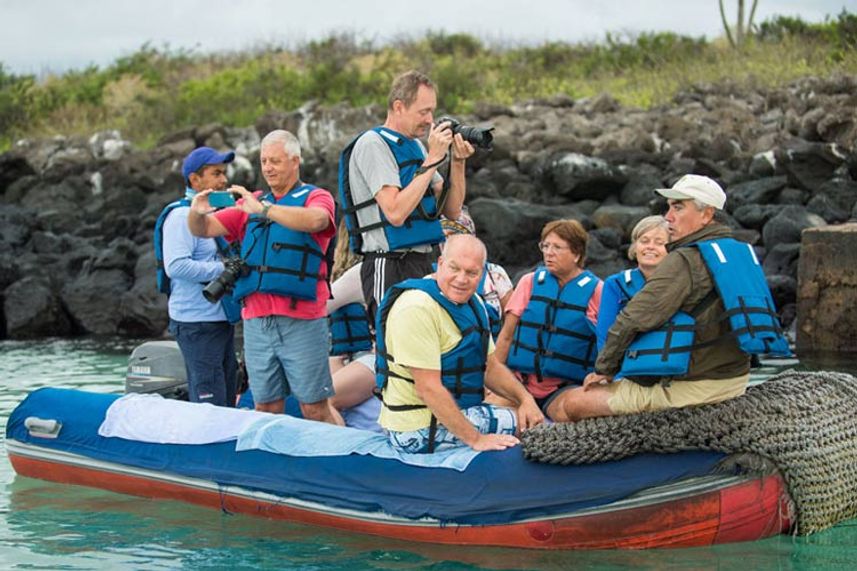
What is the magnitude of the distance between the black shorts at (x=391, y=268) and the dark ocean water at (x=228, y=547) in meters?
1.13

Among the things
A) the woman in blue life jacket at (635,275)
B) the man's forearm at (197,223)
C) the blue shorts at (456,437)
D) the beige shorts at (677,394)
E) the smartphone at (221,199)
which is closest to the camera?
the beige shorts at (677,394)

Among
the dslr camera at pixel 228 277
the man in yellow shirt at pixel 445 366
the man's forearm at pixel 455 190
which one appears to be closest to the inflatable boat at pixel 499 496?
the man in yellow shirt at pixel 445 366

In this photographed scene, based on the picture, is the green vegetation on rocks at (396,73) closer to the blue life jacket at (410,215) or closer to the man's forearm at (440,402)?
the blue life jacket at (410,215)

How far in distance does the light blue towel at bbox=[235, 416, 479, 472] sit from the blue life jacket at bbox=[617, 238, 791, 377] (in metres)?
0.84

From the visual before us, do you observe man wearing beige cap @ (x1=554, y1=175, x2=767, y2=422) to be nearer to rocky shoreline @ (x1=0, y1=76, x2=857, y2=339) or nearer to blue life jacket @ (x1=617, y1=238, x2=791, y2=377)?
blue life jacket @ (x1=617, y1=238, x2=791, y2=377)

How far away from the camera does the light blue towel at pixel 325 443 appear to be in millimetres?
5324

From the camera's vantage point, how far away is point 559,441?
518cm

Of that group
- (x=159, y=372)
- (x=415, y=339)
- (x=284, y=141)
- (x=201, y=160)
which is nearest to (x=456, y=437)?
(x=415, y=339)

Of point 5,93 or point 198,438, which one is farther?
point 5,93

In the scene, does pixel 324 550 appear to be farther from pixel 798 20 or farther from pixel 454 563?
pixel 798 20

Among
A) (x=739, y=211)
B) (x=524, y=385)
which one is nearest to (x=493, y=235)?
(x=739, y=211)

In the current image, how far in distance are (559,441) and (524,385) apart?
0.99 metres

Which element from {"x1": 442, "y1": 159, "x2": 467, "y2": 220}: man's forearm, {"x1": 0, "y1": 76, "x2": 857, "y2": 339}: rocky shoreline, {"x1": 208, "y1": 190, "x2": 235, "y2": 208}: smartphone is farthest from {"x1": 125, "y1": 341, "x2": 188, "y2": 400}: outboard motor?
{"x1": 0, "y1": 76, "x2": 857, "y2": 339}: rocky shoreline

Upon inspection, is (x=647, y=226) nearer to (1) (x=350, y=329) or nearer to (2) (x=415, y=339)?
(2) (x=415, y=339)
